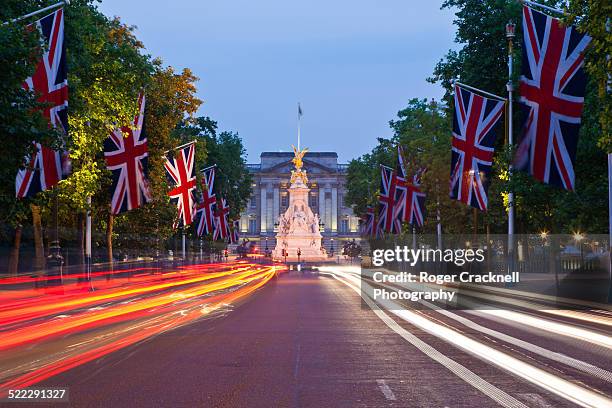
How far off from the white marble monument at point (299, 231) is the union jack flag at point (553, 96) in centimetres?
9633

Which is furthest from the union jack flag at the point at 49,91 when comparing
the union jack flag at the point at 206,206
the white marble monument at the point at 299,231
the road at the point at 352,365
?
the white marble monument at the point at 299,231

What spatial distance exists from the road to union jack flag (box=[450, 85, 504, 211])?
46.6 feet

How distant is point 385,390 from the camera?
11.5 meters

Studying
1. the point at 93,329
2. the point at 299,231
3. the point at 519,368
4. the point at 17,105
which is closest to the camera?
the point at 519,368

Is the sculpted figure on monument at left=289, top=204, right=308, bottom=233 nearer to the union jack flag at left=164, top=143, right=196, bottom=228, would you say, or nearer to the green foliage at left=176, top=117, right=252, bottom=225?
the green foliage at left=176, top=117, right=252, bottom=225

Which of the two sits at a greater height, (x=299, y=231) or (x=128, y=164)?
(x=128, y=164)

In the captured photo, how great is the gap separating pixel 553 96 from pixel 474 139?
11493mm

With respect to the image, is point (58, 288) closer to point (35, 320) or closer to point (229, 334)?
point (35, 320)

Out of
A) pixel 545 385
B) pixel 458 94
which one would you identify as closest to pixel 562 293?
pixel 458 94

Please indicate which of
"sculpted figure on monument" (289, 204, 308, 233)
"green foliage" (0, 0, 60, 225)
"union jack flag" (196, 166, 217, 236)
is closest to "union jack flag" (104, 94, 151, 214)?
"green foliage" (0, 0, 60, 225)

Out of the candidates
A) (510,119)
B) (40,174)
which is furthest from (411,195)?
(40,174)

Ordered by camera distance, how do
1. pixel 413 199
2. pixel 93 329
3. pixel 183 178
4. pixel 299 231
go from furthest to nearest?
pixel 299 231 → pixel 413 199 → pixel 183 178 → pixel 93 329

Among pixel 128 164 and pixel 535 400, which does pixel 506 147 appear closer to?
pixel 128 164

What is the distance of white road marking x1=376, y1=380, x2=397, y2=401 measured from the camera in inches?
431
